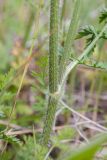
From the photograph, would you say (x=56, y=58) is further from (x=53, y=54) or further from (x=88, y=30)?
(x=88, y=30)

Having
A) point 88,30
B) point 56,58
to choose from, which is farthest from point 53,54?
point 88,30

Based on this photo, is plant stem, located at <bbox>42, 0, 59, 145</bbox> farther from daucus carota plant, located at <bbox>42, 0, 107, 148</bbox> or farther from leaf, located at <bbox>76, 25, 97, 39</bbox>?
leaf, located at <bbox>76, 25, 97, 39</bbox>

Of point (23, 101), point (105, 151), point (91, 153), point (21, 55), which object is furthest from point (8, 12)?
point (91, 153)

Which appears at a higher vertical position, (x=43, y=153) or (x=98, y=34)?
(x=98, y=34)

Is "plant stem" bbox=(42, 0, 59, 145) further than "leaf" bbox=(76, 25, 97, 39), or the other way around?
"leaf" bbox=(76, 25, 97, 39)

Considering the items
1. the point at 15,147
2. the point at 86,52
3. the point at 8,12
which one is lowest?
the point at 15,147

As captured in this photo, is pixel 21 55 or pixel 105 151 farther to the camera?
A: pixel 21 55

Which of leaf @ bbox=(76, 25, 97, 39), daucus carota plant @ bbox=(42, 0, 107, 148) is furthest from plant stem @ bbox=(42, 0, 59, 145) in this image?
leaf @ bbox=(76, 25, 97, 39)

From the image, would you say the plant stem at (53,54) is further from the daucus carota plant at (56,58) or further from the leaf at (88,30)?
the leaf at (88,30)

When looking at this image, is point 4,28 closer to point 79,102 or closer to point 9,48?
point 9,48

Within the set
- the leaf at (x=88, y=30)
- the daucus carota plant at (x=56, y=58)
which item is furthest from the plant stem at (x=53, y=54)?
the leaf at (x=88, y=30)

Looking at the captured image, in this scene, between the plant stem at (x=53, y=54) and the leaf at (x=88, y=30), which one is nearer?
the plant stem at (x=53, y=54)
